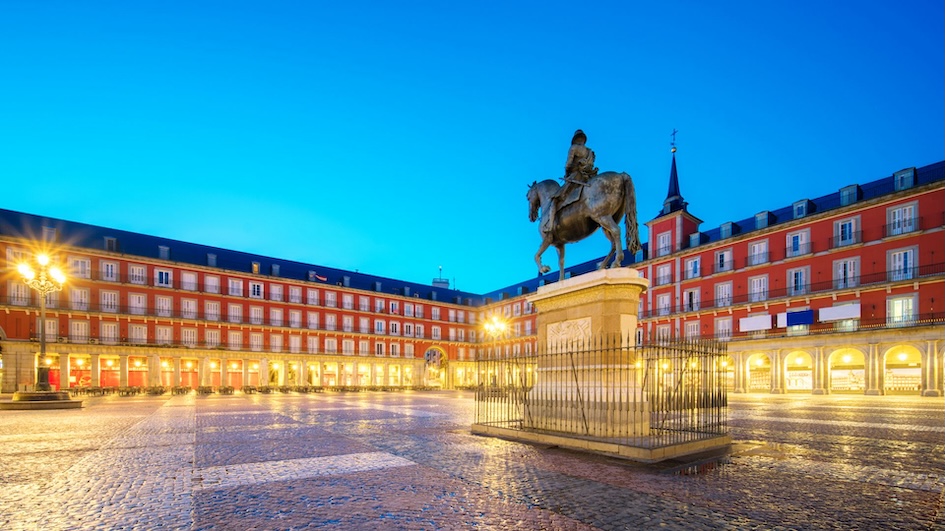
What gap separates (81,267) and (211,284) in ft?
32.8

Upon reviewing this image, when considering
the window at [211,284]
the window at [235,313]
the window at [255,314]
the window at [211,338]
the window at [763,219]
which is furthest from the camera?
the window at [255,314]

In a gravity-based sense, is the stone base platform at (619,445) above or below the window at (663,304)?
below

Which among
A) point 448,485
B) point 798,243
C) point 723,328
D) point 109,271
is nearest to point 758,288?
point 723,328

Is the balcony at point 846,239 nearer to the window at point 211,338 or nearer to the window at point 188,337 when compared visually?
the window at point 211,338

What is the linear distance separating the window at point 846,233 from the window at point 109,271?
55.0 m

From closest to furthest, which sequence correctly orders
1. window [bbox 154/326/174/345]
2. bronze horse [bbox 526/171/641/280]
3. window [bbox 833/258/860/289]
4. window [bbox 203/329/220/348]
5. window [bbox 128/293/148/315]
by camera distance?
1. bronze horse [bbox 526/171/641/280]
2. window [bbox 833/258/860/289]
3. window [bbox 128/293/148/315]
4. window [bbox 154/326/174/345]
5. window [bbox 203/329/220/348]

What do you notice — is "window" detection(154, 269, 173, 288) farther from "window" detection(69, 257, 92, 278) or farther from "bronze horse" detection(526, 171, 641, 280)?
"bronze horse" detection(526, 171, 641, 280)

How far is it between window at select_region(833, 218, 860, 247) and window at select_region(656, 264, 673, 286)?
1261 centimetres

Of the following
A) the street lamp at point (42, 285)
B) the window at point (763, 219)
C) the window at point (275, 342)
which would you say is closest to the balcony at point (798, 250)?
the window at point (763, 219)

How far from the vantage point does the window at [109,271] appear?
41.7 metres

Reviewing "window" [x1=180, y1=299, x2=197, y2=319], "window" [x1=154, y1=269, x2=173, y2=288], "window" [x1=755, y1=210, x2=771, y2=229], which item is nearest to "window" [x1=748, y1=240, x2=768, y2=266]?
"window" [x1=755, y1=210, x2=771, y2=229]

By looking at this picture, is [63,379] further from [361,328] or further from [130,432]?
[130,432]

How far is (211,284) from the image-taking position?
4766 centimetres

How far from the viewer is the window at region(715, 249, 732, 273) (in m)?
39.2
